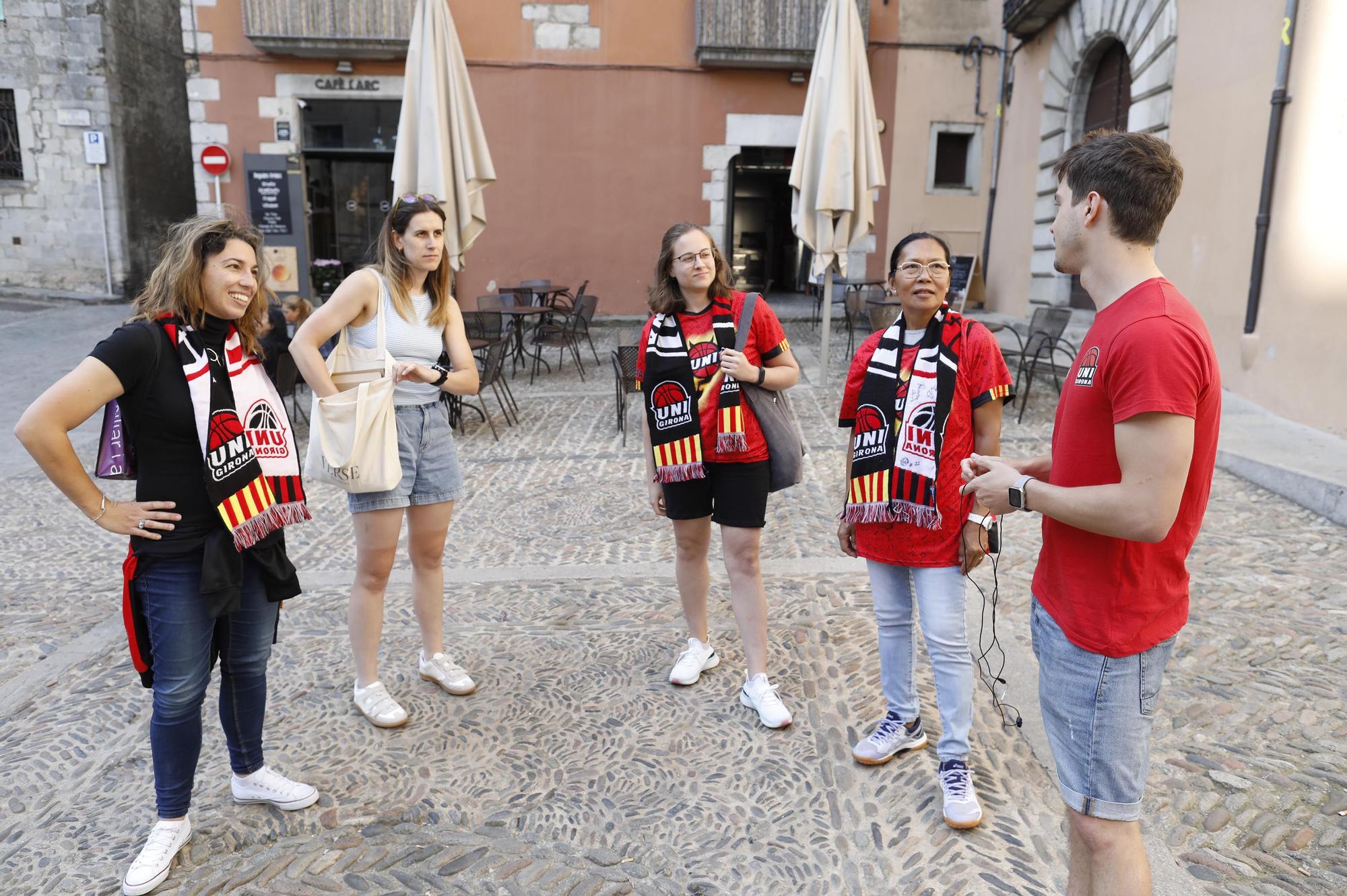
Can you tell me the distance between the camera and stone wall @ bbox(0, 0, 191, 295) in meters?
14.3

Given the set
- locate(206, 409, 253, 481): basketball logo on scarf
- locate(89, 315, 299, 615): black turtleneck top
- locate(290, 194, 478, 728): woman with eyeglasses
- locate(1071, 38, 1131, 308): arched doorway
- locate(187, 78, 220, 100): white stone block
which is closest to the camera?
locate(89, 315, 299, 615): black turtleneck top

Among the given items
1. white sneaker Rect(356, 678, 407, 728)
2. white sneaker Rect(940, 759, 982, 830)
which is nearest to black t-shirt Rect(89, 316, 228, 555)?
white sneaker Rect(356, 678, 407, 728)

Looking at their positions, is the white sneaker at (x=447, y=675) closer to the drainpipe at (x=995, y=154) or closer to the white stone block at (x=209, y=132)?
the drainpipe at (x=995, y=154)

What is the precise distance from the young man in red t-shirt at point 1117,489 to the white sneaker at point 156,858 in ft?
7.08

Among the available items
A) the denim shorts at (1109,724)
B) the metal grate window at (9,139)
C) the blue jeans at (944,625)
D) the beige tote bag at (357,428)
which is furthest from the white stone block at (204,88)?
the denim shorts at (1109,724)

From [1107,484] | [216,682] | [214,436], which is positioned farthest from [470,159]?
[1107,484]

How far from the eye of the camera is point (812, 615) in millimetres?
3930

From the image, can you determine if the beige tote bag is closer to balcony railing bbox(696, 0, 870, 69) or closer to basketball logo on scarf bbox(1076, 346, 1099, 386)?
basketball logo on scarf bbox(1076, 346, 1099, 386)

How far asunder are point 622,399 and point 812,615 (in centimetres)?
403

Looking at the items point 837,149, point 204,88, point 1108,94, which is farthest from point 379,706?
point 204,88

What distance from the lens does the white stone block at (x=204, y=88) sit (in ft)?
44.0

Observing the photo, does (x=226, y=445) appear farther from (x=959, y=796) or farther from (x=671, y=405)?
(x=959, y=796)

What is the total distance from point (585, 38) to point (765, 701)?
12.7 m

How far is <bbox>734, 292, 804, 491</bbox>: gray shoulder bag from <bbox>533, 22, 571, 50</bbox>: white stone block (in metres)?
12.1
